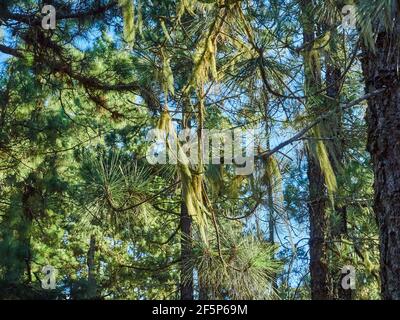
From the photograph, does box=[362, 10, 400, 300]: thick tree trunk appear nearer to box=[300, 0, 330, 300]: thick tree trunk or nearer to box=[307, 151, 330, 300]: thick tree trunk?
box=[300, 0, 330, 300]: thick tree trunk

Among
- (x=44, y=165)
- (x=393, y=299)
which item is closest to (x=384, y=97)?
(x=393, y=299)

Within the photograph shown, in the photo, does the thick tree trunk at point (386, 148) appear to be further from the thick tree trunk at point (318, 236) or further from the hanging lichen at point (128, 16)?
the thick tree trunk at point (318, 236)

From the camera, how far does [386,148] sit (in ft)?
10.3

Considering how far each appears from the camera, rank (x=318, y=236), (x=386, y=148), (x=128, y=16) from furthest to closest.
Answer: (x=318, y=236) → (x=128, y=16) → (x=386, y=148)

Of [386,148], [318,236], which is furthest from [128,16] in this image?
[318,236]

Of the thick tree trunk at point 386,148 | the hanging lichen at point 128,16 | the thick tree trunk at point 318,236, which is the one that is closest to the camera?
the thick tree trunk at point 386,148

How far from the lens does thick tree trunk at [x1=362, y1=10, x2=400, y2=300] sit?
301 cm

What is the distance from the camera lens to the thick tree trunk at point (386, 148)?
301cm

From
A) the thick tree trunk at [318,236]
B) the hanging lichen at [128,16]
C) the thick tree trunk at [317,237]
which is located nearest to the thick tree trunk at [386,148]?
the hanging lichen at [128,16]

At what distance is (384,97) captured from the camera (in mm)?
3219

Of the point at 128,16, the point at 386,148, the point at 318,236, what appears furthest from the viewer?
the point at 318,236

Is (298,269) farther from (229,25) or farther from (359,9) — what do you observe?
(359,9)

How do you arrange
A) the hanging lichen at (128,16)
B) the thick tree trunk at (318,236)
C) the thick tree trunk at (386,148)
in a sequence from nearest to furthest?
1. the thick tree trunk at (386,148)
2. the hanging lichen at (128,16)
3. the thick tree trunk at (318,236)

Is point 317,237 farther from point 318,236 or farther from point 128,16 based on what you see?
point 128,16
